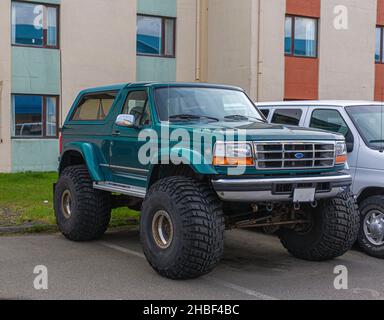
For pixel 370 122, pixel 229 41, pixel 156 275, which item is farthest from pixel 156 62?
pixel 156 275

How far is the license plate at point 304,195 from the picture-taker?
6.15m

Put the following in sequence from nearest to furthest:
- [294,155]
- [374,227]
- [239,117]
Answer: [294,155] → [239,117] → [374,227]

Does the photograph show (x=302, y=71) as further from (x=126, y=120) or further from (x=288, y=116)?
(x=126, y=120)

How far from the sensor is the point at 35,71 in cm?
1705

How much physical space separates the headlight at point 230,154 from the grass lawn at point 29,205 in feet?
13.2

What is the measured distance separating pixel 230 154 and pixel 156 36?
1370 centimetres

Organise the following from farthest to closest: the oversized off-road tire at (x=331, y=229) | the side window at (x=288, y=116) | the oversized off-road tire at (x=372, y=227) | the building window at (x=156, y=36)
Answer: the building window at (x=156, y=36), the side window at (x=288, y=116), the oversized off-road tire at (x=372, y=227), the oversized off-road tire at (x=331, y=229)

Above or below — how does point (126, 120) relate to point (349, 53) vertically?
below

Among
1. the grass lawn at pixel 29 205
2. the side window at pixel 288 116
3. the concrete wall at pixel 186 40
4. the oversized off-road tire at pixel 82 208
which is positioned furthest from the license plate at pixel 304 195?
the concrete wall at pixel 186 40

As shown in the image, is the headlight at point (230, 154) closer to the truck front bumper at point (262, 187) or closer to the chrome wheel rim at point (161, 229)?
the truck front bumper at point (262, 187)

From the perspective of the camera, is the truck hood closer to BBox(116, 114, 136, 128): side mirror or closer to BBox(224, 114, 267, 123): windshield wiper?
BBox(224, 114, 267, 123): windshield wiper

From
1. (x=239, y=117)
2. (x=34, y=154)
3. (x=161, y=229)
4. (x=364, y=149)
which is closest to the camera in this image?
(x=161, y=229)

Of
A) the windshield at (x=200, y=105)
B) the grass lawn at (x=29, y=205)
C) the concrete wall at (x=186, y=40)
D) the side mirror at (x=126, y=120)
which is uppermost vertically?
the concrete wall at (x=186, y=40)
